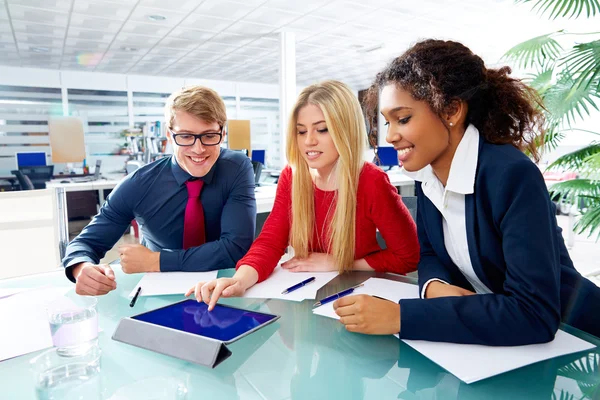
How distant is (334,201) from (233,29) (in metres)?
4.97

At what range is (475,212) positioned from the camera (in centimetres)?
90

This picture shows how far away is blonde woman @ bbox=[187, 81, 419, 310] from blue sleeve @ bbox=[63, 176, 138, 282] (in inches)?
22.4

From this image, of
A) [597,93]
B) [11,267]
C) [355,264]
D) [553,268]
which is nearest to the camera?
[553,268]

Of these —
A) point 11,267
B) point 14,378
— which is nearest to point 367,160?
point 14,378

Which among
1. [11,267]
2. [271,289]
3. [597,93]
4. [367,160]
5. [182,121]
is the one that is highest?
[597,93]

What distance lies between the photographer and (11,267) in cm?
165

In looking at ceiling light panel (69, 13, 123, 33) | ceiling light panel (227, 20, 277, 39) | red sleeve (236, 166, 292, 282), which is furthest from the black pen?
ceiling light panel (69, 13, 123, 33)

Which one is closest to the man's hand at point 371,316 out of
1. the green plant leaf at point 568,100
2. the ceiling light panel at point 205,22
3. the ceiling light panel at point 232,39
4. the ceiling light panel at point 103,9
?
the green plant leaf at point 568,100

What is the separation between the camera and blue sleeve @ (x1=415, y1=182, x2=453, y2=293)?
3.22ft

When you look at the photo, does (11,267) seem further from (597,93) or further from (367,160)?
(597,93)

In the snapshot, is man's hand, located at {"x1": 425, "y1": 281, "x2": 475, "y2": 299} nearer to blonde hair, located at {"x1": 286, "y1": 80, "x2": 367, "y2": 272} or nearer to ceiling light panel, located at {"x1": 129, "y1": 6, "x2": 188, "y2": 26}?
blonde hair, located at {"x1": 286, "y1": 80, "x2": 367, "y2": 272}

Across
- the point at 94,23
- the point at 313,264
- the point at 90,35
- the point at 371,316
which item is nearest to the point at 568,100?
the point at 313,264

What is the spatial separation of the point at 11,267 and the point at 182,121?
3.07 ft

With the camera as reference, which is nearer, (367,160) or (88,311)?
(88,311)
